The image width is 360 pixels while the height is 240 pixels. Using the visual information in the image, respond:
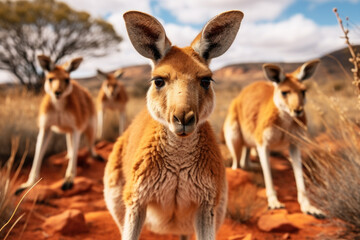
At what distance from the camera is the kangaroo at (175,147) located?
2299mm

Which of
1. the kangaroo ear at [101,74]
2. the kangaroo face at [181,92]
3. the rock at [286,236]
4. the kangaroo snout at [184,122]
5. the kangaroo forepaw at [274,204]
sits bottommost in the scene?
the rock at [286,236]

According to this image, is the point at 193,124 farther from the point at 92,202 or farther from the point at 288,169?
the point at 288,169

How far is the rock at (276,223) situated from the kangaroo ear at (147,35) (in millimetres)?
2725

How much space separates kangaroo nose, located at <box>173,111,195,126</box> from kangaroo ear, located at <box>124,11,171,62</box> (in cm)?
75

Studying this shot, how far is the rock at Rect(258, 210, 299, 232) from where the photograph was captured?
13.1 feet

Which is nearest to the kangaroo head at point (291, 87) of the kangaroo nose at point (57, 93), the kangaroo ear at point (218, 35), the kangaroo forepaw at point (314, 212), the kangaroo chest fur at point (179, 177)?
the kangaroo forepaw at point (314, 212)

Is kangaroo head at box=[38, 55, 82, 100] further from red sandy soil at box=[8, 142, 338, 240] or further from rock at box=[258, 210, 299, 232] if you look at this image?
rock at box=[258, 210, 299, 232]

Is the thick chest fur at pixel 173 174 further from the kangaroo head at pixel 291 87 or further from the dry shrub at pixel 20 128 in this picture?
the dry shrub at pixel 20 128

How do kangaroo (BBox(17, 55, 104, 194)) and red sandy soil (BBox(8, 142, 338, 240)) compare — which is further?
kangaroo (BBox(17, 55, 104, 194))

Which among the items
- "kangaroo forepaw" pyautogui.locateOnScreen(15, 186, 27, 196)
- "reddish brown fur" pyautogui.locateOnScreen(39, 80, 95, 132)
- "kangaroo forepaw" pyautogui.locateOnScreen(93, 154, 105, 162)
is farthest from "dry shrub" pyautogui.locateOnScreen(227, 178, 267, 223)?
"kangaroo forepaw" pyautogui.locateOnScreen(93, 154, 105, 162)

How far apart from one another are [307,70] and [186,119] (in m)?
3.64

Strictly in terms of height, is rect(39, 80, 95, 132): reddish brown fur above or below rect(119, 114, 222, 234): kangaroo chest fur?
above

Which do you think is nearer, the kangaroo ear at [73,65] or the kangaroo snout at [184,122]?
the kangaroo snout at [184,122]

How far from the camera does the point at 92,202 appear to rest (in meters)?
5.21
